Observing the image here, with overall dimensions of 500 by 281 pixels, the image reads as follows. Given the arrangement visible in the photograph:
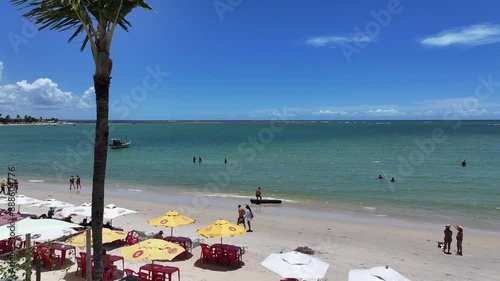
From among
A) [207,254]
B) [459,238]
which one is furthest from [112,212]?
[459,238]

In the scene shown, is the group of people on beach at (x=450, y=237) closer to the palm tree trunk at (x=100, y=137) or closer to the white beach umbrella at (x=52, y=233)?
the white beach umbrella at (x=52, y=233)

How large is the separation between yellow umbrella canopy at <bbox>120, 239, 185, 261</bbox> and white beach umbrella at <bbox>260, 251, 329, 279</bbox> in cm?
277

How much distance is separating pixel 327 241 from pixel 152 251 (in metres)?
9.11

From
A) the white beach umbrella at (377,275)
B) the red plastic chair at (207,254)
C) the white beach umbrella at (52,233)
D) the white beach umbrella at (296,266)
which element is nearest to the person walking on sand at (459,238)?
the white beach umbrella at (377,275)

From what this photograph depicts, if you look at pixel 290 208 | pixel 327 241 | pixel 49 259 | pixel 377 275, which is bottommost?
pixel 327 241

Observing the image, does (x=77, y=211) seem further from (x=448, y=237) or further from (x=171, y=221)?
(x=448, y=237)

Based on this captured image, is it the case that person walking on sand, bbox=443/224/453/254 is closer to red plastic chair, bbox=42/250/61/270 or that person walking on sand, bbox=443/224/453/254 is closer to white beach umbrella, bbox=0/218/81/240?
white beach umbrella, bbox=0/218/81/240

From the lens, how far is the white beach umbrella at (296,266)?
31.9ft

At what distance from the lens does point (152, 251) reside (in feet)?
35.2

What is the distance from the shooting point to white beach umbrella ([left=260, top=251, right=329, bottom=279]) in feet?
31.9

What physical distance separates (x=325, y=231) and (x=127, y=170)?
3181 cm

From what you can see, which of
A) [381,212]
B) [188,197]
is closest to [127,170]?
[188,197]

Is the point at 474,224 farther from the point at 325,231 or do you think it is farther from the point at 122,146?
the point at 122,146

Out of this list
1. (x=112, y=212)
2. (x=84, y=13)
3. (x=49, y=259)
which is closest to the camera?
(x=84, y=13)
